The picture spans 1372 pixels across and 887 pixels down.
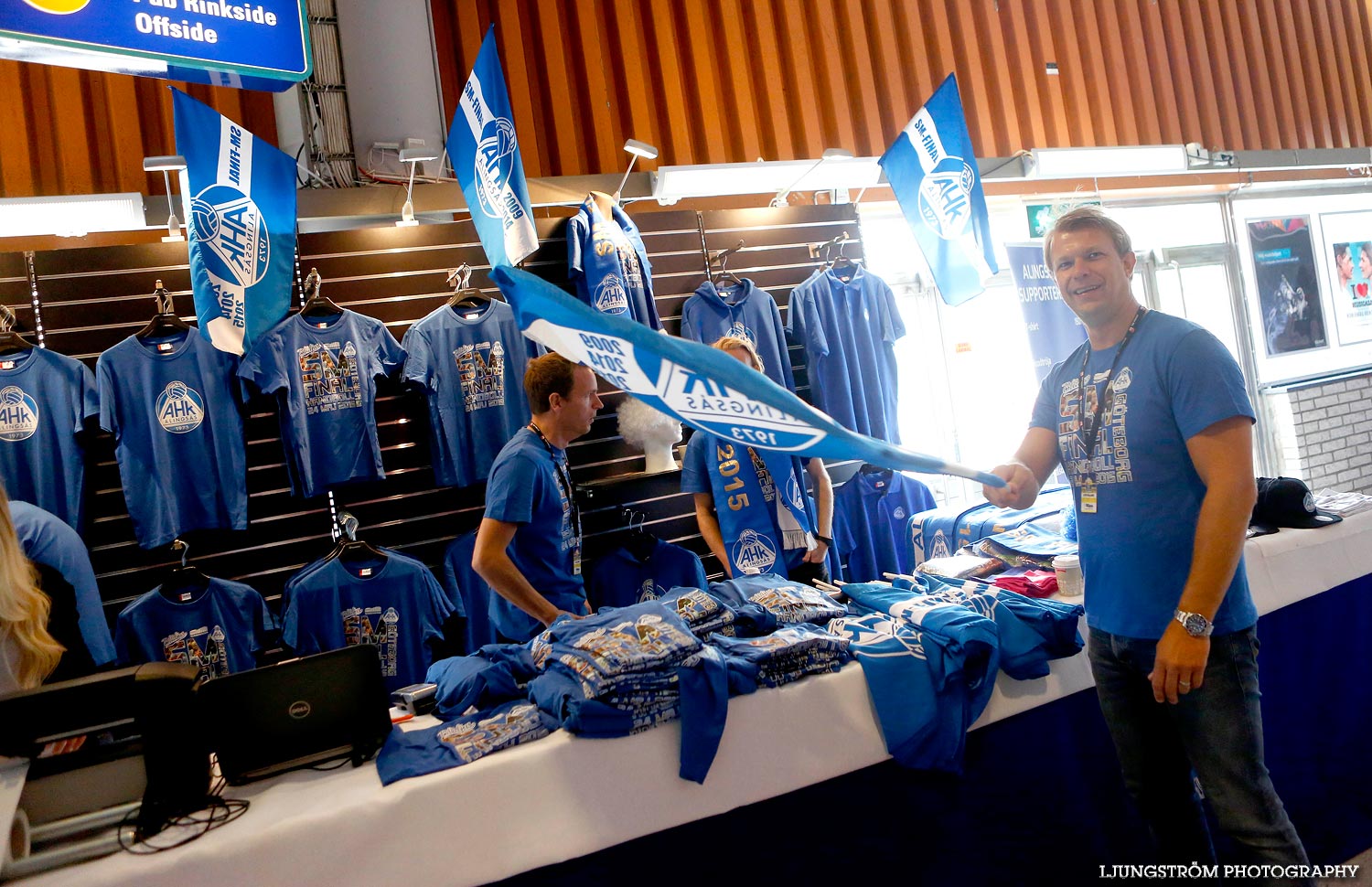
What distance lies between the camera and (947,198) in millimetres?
4758

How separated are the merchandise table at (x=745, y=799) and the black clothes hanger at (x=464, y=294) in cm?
271

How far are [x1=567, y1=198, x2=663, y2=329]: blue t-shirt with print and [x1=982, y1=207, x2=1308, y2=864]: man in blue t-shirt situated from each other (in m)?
2.58

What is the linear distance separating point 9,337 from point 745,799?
362cm

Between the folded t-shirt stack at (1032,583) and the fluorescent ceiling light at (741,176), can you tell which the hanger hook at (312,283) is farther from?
the folded t-shirt stack at (1032,583)

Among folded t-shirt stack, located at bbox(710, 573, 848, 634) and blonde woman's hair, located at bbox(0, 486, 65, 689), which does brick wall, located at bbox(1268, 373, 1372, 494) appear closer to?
folded t-shirt stack, located at bbox(710, 573, 848, 634)

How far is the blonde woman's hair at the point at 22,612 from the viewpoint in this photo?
2201 mm

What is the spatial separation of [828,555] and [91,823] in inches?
138

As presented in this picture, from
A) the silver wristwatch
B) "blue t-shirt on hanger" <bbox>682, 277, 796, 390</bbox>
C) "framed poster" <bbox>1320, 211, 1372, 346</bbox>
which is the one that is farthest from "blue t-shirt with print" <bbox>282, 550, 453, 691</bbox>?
"framed poster" <bbox>1320, 211, 1372, 346</bbox>

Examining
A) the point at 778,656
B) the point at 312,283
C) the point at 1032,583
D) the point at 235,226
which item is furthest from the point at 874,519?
the point at 235,226

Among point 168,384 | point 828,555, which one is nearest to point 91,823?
point 168,384

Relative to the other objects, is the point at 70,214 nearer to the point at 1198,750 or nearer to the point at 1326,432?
the point at 1198,750

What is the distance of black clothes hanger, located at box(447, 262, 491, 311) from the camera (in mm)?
4375

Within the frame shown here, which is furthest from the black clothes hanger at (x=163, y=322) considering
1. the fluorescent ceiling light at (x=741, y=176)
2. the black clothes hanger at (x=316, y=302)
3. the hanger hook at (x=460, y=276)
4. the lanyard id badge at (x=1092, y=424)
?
the lanyard id badge at (x=1092, y=424)

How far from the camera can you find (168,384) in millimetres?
3871
